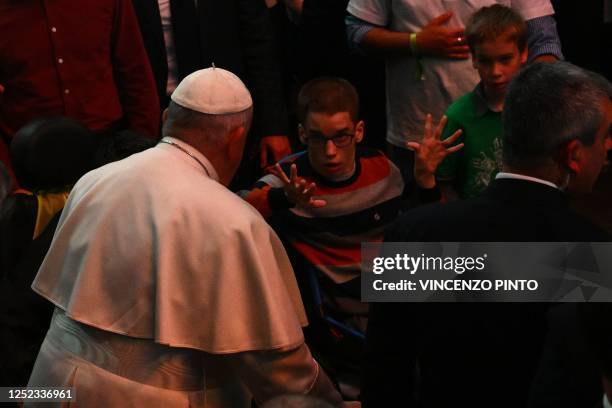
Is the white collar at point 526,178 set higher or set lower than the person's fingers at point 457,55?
higher

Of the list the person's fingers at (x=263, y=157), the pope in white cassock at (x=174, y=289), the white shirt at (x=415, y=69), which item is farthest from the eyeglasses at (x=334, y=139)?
the pope in white cassock at (x=174, y=289)

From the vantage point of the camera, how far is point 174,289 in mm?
2693

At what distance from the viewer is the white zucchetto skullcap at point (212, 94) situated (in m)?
2.89

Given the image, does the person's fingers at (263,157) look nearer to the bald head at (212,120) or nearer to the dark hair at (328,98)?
the dark hair at (328,98)

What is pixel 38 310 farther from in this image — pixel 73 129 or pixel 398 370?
pixel 398 370

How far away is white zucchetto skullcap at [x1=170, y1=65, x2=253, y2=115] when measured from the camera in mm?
2893

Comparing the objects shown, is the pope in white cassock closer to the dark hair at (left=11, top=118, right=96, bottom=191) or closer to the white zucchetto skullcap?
the white zucchetto skullcap

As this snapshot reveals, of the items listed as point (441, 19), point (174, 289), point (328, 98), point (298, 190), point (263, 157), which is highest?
point (441, 19)

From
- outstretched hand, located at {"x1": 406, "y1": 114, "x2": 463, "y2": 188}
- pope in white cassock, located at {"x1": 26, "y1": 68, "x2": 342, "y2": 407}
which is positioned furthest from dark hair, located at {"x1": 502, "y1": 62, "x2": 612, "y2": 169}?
outstretched hand, located at {"x1": 406, "y1": 114, "x2": 463, "y2": 188}

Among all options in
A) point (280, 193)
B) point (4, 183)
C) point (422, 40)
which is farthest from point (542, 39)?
point (4, 183)

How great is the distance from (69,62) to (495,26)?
1.75 m

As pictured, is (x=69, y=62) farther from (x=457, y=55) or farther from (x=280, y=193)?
(x=457, y=55)

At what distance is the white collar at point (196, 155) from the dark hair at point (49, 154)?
0.69m

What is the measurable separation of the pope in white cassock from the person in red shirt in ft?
5.11
